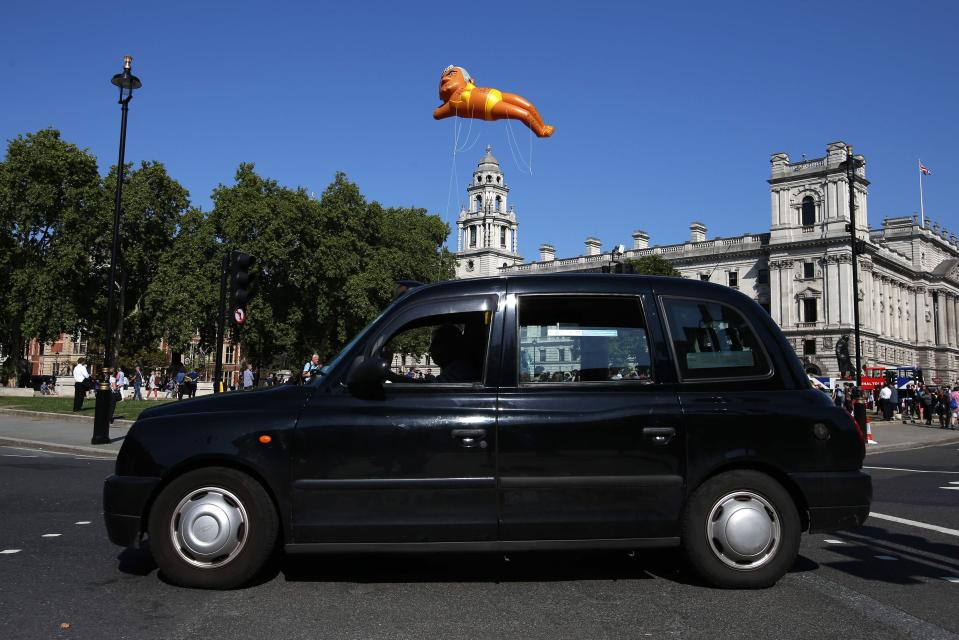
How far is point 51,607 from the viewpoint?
4.24 metres

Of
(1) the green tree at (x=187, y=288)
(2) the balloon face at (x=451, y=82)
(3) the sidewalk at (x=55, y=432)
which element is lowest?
(3) the sidewalk at (x=55, y=432)

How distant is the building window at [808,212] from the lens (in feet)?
265

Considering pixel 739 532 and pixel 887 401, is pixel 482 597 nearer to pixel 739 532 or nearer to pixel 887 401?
pixel 739 532

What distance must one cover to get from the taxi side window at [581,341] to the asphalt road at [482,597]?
1309 mm

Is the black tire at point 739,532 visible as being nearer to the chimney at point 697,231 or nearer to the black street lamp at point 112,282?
the black street lamp at point 112,282

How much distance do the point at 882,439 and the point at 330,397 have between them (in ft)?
74.8

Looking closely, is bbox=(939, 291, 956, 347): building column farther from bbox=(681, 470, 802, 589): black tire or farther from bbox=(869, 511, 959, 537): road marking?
bbox=(681, 470, 802, 589): black tire

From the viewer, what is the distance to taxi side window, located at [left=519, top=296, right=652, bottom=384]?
16.2 feet

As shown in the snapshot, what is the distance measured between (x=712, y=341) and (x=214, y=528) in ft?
11.0

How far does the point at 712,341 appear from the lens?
5.14 metres

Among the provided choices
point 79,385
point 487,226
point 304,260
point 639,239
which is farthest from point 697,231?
point 79,385

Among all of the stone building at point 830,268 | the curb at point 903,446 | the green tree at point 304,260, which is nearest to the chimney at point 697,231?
the stone building at point 830,268

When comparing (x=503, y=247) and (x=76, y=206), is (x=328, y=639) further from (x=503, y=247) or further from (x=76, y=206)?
(x=503, y=247)

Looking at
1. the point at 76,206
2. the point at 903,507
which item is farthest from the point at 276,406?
the point at 76,206
